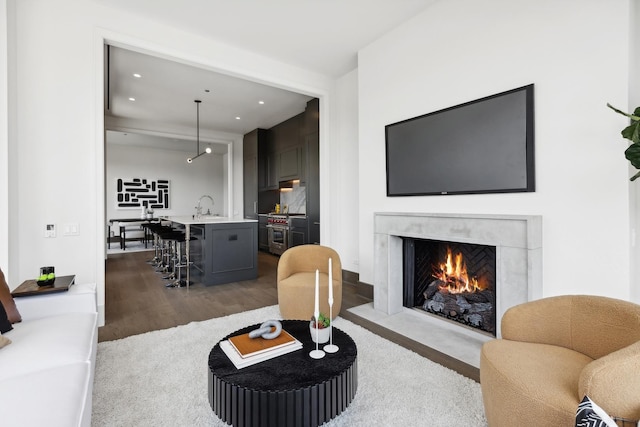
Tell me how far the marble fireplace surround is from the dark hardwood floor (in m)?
0.14

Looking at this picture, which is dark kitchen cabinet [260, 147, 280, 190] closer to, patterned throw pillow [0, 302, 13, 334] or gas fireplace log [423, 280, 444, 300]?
gas fireplace log [423, 280, 444, 300]

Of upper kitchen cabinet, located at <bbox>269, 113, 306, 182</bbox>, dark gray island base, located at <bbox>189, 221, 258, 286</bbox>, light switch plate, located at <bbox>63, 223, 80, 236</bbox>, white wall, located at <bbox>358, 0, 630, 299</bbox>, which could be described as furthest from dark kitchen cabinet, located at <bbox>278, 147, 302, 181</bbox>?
light switch plate, located at <bbox>63, 223, 80, 236</bbox>

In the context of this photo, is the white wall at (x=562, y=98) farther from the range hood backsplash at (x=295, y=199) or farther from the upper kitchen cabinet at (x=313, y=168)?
the range hood backsplash at (x=295, y=199)

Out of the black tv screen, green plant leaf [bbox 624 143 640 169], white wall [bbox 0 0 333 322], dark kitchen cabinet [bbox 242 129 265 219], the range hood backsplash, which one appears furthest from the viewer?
dark kitchen cabinet [bbox 242 129 265 219]

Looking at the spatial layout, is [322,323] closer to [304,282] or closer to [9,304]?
[304,282]

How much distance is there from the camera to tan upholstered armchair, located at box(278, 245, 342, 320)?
300 centimetres

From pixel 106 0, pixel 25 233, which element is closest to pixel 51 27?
pixel 106 0

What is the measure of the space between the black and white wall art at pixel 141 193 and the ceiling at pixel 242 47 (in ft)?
10.5

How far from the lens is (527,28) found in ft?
7.93

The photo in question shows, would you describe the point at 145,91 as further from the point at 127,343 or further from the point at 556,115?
the point at 556,115

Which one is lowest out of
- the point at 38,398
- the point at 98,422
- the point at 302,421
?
the point at 98,422

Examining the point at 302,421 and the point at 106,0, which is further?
the point at 106,0

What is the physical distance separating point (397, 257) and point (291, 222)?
10.9 feet

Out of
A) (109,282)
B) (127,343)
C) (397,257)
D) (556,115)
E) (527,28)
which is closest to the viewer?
(556,115)
